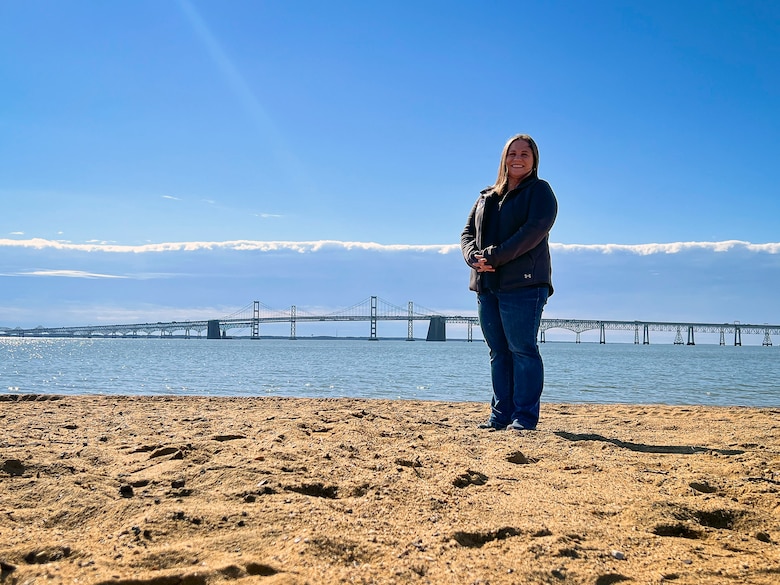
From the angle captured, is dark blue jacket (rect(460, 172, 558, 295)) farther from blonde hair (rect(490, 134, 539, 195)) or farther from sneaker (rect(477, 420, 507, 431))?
sneaker (rect(477, 420, 507, 431))

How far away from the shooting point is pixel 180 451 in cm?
286

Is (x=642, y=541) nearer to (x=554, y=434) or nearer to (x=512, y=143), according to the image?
(x=554, y=434)

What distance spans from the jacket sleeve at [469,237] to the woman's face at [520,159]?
1.53 ft

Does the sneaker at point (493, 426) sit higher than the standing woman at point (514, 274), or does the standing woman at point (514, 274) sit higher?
the standing woman at point (514, 274)

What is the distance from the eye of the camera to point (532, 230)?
13.7 ft

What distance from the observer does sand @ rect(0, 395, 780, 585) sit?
5.27 feet

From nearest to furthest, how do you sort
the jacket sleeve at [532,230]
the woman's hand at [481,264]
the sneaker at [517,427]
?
the sneaker at [517,427]
the jacket sleeve at [532,230]
the woman's hand at [481,264]

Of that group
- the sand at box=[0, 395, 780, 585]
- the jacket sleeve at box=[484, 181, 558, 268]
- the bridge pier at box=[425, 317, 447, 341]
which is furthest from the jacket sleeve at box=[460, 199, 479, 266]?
the bridge pier at box=[425, 317, 447, 341]

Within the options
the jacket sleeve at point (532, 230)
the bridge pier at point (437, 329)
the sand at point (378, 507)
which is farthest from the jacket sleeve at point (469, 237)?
the bridge pier at point (437, 329)

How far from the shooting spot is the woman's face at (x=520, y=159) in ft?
14.6

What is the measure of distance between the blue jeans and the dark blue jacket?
10cm

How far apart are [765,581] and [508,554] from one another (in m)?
0.67

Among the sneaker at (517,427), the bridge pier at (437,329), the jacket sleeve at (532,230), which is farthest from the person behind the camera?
the bridge pier at (437,329)

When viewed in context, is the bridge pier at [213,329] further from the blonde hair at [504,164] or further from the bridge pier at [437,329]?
the blonde hair at [504,164]
